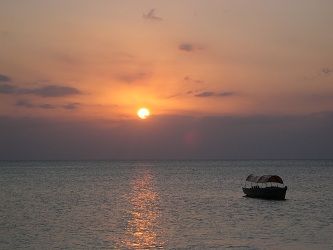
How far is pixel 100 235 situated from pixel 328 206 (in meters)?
34.7

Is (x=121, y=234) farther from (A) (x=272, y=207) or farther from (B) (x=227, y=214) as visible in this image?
(A) (x=272, y=207)

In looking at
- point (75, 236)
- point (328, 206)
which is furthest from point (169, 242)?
point (328, 206)

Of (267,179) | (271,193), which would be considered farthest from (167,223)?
(271,193)

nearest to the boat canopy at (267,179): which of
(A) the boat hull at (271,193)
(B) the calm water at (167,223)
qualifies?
(A) the boat hull at (271,193)

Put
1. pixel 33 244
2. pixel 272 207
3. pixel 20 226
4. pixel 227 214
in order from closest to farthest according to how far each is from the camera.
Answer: pixel 33 244, pixel 20 226, pixel 227 214, pixel 272 207

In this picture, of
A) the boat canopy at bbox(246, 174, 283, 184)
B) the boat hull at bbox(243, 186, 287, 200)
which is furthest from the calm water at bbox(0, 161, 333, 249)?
the boat canopy at bbox(246, 174, 283, 184)

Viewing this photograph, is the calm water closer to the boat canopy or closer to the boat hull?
the boat hull

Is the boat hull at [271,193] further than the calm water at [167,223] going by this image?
Yes

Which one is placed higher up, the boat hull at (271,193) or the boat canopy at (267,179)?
the boat canopy at (267,179)

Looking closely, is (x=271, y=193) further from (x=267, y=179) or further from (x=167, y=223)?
(x=167, y=223)

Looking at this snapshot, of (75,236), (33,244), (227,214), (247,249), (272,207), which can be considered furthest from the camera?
(272,207)

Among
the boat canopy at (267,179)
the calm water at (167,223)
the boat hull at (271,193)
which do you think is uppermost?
the boat canopy at (267,179)

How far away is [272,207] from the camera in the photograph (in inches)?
2409

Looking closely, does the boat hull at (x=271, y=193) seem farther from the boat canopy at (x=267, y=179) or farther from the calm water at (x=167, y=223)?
the calm water at (x=167, y=223)
